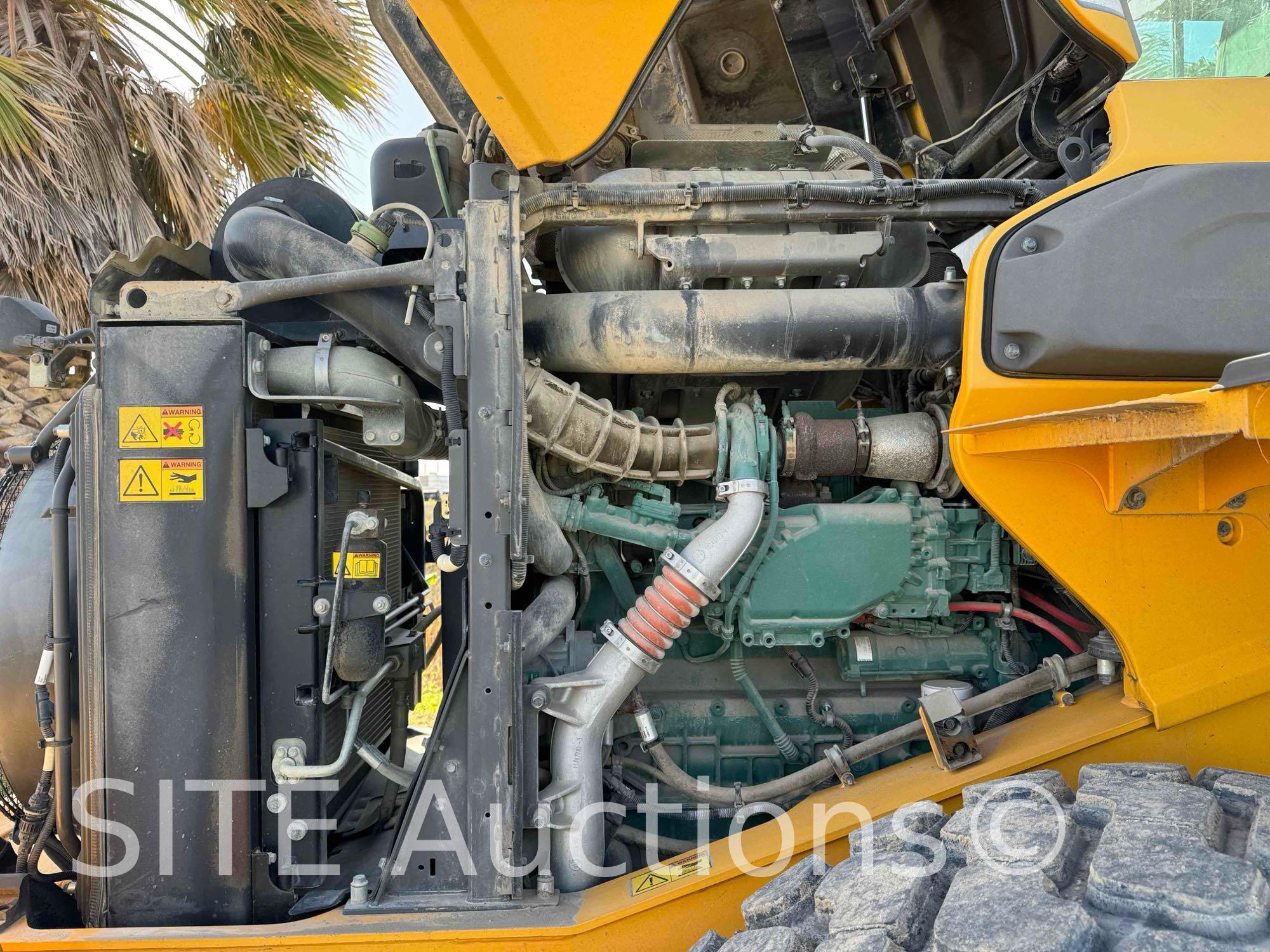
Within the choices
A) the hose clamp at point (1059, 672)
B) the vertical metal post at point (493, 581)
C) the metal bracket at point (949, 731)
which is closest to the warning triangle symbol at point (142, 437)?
the vertical metal post at point (493, 581)

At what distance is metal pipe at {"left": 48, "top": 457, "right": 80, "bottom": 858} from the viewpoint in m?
2.29

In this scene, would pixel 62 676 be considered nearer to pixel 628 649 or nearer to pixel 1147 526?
pixel 628 649

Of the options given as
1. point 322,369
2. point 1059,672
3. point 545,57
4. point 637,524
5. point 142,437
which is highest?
point 545,57

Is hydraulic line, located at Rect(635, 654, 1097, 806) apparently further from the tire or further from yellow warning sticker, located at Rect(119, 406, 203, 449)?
yellow warning sticker, located at Rect(119, 406, 203, 449)

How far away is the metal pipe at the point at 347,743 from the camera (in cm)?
224

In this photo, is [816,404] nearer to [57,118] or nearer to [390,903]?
[390,903]

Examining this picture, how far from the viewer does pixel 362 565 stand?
235cm

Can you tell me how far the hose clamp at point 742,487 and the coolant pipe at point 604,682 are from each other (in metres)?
0.09

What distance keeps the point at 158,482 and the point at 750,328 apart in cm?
169

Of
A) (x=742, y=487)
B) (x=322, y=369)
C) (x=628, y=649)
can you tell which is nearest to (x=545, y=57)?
(x=322, y=369)

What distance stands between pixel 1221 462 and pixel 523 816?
6.63 ft

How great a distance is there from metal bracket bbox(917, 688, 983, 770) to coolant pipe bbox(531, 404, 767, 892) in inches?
26.7

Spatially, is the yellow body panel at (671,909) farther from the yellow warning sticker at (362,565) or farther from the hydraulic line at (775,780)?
the yellow warning sticker at (362,565)

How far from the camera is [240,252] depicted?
8.15 feet
